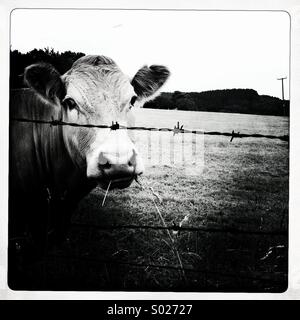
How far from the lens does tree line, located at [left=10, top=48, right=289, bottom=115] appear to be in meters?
2.25

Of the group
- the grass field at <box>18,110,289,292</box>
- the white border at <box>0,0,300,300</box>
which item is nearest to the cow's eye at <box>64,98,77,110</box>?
the white border at <box>0,0,300,300</box>

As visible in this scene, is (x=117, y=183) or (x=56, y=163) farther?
(x=56, y=163)

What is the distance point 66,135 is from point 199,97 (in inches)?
29.4

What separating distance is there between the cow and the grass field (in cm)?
10

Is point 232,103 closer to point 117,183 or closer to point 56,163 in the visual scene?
point 117,183

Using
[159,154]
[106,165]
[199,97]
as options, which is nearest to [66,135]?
[106,165]

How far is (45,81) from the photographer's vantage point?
89.5 inches

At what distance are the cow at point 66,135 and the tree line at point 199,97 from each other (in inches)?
1.5

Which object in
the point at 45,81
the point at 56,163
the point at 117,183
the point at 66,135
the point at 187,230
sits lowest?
the point at 187,230

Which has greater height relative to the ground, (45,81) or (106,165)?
(45,81)
